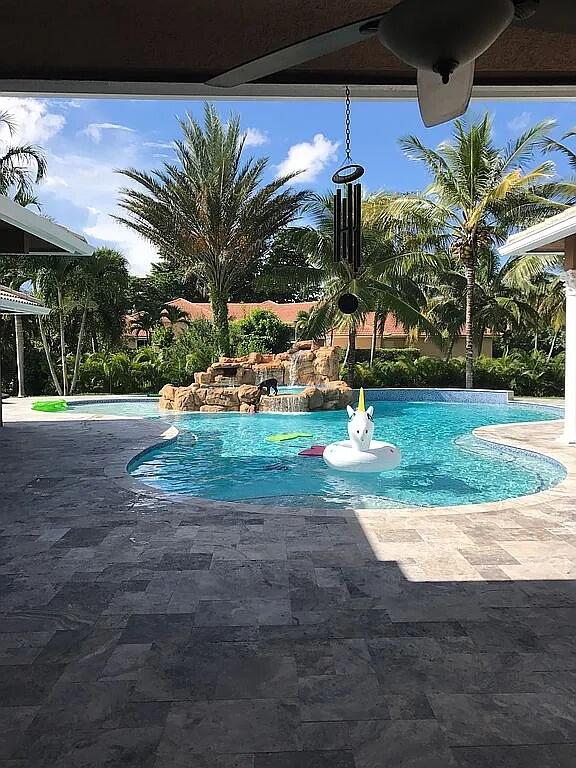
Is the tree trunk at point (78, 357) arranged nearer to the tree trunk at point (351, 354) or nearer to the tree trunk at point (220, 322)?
the tree trunk at point (220, 322)

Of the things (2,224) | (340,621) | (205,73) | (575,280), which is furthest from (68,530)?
(575,280)

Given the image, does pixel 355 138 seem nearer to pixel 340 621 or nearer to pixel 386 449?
pixel 386 449

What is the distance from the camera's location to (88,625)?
3.45 meters

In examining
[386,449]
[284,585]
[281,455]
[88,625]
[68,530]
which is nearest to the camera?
[88,625]

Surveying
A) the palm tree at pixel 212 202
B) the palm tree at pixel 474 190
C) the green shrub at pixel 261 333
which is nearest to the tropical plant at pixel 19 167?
the palm tree at pixel 212 202

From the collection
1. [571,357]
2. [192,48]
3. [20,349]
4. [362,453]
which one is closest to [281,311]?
[20,349]

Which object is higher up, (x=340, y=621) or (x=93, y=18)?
(x=93, y=18)

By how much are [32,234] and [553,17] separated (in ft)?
24.5

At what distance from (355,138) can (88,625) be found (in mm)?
27873

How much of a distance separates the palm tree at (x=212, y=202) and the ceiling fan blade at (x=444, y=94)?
56.1ft

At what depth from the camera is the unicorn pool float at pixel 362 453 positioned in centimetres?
910

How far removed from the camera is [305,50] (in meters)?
2.29

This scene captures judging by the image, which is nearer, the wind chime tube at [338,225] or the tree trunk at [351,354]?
the wind chime tube at [338,225]

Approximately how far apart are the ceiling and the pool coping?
3.72 metres
